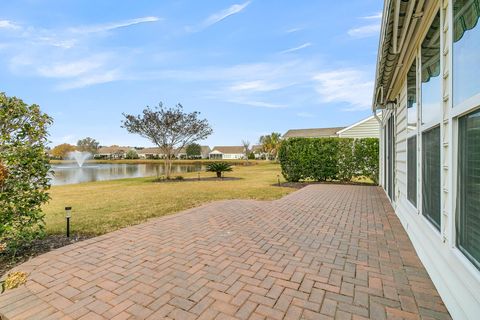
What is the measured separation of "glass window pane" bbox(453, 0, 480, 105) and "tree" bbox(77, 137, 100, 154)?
280 feet

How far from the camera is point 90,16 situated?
8.59m

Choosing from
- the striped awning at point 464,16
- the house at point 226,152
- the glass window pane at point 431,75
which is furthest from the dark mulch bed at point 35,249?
the house at point 226,152

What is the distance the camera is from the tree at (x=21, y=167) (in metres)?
3.14

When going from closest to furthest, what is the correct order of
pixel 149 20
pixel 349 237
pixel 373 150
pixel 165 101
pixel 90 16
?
pixel 349 237
pixel 90 16
pixel 149 20
pixel 373 150
pixel 165 101

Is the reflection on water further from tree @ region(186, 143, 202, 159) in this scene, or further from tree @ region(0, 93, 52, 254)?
tree @ region(186, 143, 202, 159)

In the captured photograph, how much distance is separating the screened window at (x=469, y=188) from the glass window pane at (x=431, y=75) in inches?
30.4

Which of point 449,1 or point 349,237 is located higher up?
point 449,1

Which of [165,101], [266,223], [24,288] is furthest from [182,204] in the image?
[165,101]

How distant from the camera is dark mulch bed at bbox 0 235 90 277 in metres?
3.04

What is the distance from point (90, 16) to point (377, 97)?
9983 millimetres

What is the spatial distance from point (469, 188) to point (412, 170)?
2.37 m

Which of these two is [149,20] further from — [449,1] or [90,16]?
[449,1]

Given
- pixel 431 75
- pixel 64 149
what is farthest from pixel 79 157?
pixel 431 75

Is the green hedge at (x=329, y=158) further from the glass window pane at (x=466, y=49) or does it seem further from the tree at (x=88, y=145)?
the tree at (x=88, y=145)
